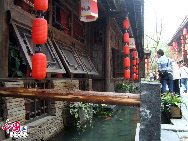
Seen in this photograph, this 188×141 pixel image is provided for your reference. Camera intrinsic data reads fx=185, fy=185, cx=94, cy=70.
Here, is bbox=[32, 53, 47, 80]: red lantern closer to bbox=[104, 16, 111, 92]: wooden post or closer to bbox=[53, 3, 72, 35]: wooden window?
bbox=[53, 3, 72, 35]: wooden window

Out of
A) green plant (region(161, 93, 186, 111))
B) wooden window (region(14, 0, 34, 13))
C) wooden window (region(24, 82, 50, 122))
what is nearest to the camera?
wooden window (region(24, 82, 50, 122))

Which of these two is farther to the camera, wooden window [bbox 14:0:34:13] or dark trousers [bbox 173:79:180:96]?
dark trousers [bbox 173:79:180:96]

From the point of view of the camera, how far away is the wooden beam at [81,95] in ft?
8.48

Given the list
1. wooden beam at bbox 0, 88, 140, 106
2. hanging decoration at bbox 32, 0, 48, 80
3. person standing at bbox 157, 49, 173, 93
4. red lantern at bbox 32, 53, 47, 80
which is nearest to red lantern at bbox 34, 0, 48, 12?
hanging decoration at bbox 32, 0, 48, 80

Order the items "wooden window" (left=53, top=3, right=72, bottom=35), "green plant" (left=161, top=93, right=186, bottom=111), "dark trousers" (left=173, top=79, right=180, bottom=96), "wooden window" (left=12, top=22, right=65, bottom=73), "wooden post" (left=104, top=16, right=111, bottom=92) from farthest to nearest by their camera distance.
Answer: "wooden post" (left=104, top=16, right=111, bottom=92) < "dark trousers" (left=173, top=79, right=180, bottom=96) < "wooden window" (left=53, top=3, right=72, bottom=35) < "green plant" (left=161, top=93, right=186, bottom=111) < "wooden window" (left=12, top=22, right=65, bottom=73)

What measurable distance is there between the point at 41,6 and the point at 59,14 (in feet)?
13.7

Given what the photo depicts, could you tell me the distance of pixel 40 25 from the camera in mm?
4098

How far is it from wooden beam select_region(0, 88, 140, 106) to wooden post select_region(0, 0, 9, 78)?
3.09 ft

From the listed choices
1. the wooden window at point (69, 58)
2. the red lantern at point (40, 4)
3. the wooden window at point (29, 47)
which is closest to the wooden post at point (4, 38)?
the wooden window at point (29, 47)

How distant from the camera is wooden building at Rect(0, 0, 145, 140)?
4.35m

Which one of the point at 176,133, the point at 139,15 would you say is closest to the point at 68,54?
the point at 139,15

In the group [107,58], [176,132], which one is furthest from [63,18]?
[176,132]

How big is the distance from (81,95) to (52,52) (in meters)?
3.78

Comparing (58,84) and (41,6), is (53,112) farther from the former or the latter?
(41,6)
